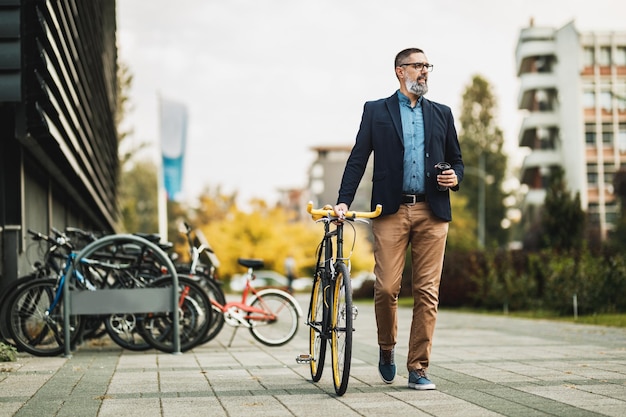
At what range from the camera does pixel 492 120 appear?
8675 centimetres

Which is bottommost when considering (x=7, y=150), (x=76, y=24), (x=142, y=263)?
(x=142, y=263)

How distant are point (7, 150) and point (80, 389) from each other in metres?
4.74

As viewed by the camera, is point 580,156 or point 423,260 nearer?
point 423,260

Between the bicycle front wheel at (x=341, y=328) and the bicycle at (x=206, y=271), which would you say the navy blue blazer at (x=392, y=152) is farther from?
the bicycle at (x=206, y=271)

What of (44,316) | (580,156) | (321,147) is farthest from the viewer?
(321,147)

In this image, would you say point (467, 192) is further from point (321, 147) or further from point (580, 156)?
point (321, 147)

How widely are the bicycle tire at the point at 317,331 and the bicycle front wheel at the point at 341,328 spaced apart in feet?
0.62

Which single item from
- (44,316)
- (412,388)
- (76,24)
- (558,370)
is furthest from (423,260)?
(76,24)

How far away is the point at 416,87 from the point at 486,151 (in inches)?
3138

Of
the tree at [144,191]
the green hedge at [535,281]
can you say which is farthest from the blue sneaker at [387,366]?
the tree at [144,191]

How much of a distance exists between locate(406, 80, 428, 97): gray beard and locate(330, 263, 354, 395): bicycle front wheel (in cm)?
130

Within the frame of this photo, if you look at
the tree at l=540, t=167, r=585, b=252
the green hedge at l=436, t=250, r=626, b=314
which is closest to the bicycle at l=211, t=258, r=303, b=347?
the green hedge at l=436, t=250, r=626, b=314

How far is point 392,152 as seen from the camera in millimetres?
7219

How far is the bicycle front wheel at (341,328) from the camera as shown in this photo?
6453mm
